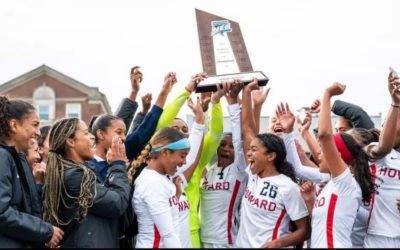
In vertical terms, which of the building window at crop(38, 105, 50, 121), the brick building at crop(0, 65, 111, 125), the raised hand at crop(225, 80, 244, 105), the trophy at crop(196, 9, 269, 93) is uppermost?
the trophy at crop(196, 9, 269, 93)

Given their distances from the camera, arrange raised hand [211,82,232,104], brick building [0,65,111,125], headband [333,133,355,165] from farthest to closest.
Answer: brick building [0,65,111,125] < raised hand [211,82,232,104] < headband [333,133,355,165]

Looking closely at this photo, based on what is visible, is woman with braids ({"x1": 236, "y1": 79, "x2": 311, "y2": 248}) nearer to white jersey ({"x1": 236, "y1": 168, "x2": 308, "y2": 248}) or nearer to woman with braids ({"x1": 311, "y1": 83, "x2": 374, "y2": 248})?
white jersey ({"x1": 236, "y1": 168, "x2": 308, "y2": 248})

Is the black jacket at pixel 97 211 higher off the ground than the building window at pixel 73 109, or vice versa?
the black jacket at pixel 97 211

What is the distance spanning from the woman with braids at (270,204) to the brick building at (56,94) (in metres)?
36.3

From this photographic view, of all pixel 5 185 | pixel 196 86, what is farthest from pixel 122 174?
pixel 196 86

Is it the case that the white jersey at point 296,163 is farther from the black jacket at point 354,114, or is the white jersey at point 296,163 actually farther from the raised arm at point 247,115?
the black jacket at point 354,114

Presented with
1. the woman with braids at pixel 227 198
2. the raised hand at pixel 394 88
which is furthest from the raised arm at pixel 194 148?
the raised hand at pixel 394 88

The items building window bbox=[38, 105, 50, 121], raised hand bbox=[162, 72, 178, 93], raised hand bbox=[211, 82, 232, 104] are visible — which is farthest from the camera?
building window bbox=[38, 105, 50, 121]

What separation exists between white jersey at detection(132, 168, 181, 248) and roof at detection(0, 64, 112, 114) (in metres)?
37.0

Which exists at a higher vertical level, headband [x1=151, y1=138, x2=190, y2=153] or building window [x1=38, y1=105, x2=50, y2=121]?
headband [x1=151, y1=138, x2=190, y2=153]

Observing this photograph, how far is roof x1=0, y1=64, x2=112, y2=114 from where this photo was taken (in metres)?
41.6

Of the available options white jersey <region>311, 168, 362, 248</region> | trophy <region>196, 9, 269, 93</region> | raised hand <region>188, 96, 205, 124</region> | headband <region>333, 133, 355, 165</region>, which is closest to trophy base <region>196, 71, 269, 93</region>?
trophy <region>196, 9, 269, 93</region>

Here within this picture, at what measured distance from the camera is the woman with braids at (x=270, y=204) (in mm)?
4988

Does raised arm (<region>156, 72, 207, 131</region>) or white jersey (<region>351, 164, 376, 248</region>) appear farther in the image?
raised arm (<region>156, 72, 207, 131</region>)
